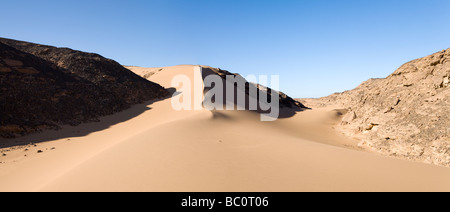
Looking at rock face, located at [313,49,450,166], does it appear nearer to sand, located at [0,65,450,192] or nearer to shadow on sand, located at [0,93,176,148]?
sand, located at [0,65,450,192]

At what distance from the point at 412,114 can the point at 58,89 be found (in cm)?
1796

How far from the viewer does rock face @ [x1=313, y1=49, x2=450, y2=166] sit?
6.42 metres

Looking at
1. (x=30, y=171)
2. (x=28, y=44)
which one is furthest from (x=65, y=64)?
(x=30, y=171)

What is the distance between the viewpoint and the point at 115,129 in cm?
1038

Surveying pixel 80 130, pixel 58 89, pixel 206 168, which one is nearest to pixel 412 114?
pixel 206 168

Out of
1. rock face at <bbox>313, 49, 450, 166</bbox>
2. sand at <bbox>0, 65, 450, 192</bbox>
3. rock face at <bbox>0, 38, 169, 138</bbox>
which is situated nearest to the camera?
sand at <bbox>0, 65, 450, 192</bbox>

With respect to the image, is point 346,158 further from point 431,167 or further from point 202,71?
point 202,71

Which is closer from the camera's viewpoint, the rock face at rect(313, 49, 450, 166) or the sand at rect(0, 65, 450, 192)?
the sand at rect(0, 65, 450, 192)

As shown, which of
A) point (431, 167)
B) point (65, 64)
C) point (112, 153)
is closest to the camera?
point (431, 167)

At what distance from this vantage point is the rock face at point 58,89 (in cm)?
990

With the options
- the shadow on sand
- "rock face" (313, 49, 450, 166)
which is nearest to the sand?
the shadow on sand

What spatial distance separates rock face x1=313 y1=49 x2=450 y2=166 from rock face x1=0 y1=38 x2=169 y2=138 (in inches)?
565

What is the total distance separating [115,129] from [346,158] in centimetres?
1000

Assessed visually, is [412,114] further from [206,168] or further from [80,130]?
[80,130]
